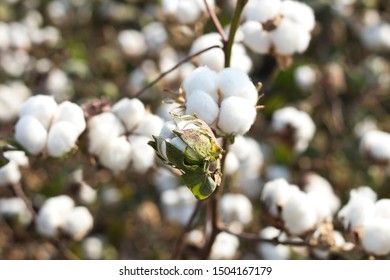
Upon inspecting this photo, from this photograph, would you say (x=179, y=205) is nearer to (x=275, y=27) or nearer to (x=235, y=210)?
(x=235, y=210)

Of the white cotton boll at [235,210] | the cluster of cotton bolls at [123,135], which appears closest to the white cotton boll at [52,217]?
the cluster of cotton bolls at [123,135]

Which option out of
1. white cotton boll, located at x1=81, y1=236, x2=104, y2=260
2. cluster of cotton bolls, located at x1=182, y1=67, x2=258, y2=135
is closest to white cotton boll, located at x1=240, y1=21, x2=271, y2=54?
cluster of cotton bolls, located at x1=182, y1=67, x2=258, y2=135

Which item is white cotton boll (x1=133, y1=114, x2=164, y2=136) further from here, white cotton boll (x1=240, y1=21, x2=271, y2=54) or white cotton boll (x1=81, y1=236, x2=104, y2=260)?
white cotton boll (x1=81, y1=236, x2=104, y2=260)

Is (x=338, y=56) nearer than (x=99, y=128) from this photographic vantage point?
No

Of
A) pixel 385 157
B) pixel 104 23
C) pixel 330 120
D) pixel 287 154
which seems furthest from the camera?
pixel 104 23

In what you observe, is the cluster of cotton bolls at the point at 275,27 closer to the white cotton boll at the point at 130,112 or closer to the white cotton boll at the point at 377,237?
the white cotton boll at the point at 130,112
